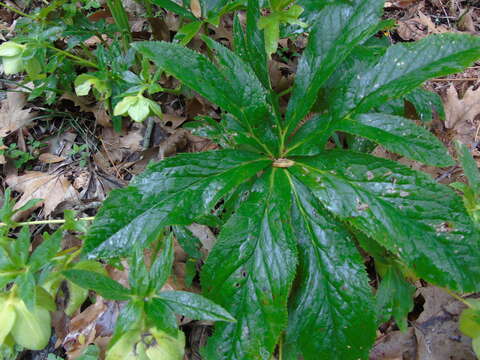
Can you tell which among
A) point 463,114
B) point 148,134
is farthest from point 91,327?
point 463,114

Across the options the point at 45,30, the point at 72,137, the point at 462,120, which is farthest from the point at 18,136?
the point at 462,120

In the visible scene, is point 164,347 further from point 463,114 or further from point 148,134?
point 463,114

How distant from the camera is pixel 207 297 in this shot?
3.41 feet

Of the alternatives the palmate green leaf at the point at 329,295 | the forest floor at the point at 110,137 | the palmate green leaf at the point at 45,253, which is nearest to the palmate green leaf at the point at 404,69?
the palmate green leaf at the point at 329,295

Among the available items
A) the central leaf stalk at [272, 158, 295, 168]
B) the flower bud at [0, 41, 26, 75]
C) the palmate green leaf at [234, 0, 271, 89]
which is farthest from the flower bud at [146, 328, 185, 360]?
the flower bud at [0, 41, 26, 75]

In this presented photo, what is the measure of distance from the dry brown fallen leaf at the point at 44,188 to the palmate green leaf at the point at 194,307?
3.35ft

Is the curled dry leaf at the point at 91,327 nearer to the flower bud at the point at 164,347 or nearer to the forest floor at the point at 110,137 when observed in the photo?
the forest floor at the point at 110,137

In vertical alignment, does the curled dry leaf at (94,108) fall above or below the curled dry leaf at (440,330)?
above

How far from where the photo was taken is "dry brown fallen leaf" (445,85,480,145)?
1.74 metres

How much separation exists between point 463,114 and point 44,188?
2169mm

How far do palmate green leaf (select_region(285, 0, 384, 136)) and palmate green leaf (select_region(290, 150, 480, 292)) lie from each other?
287 millimetres

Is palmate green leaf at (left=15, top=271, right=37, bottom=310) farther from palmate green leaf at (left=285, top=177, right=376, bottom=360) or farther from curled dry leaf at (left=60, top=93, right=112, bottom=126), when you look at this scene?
curled dry leaf at (left=60, top=93, right=112, bottom=126)

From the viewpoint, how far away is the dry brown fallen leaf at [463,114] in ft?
5.72

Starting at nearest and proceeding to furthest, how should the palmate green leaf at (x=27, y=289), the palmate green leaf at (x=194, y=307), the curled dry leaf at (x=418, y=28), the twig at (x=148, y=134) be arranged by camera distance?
the palmate green leaf at (x=194, y=307) < the palmate green leaf at (x=27, y=289) < the twig at (x=148, y=134) < the curled dry leaf at (x=418, y=28)
